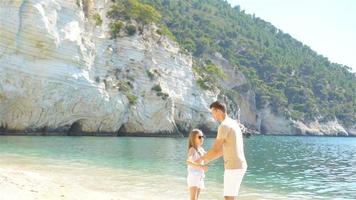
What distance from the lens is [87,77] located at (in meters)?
49.3

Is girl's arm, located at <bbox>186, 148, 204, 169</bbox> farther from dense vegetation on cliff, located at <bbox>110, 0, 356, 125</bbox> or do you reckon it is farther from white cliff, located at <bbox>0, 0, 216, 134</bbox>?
dense vegetation on cliff, located at <bbox>110, 0, 356, 125</bbox>

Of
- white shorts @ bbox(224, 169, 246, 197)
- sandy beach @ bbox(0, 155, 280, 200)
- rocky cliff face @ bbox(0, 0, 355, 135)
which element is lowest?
sandy beach @ bbox(0, 155, 280, 200)

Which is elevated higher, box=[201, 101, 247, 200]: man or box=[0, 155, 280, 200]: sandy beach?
box=[201, 101, 247, 200]: man

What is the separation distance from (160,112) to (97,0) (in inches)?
592

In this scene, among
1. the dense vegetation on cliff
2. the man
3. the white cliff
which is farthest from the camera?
the dense vegetation on cliff

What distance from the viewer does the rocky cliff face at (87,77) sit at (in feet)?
145

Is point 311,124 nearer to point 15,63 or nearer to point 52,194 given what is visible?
point 15,63

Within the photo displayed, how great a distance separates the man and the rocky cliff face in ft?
127

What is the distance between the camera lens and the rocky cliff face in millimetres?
44344

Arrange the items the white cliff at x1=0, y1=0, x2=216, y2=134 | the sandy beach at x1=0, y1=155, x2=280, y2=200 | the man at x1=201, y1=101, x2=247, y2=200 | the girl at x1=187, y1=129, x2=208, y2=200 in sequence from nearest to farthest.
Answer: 1. the man at x1=201, y1=101, x2=247, y2=200
2. the girl at x1=187, y1=129, x2=208, y2=200
3. the sandy beach at x1=0, y1=155, x2=280, y2=200
4. the white cliff at x1=0, y1=0, x2=216, y2=134

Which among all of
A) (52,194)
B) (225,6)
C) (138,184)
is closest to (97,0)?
(138,184)

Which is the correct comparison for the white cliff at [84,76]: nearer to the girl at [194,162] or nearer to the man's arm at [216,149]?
the girl at [194,162]

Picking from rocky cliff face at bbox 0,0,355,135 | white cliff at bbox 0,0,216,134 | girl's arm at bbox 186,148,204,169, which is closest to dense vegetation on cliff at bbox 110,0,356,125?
rocky cliff face at bbox 0,0,355,135

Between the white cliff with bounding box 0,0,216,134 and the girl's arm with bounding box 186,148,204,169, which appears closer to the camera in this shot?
the girl's arm with bounding box 186,148,204,169
